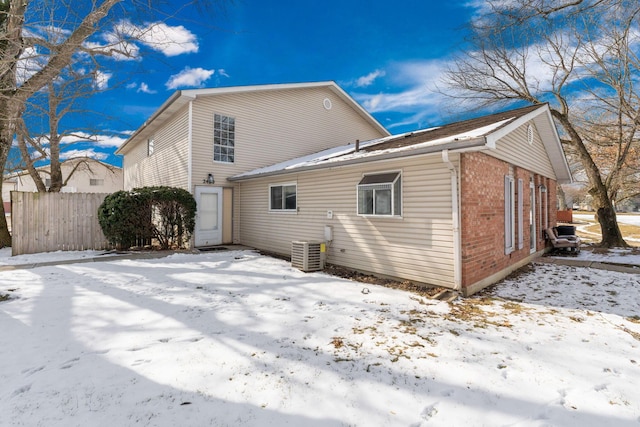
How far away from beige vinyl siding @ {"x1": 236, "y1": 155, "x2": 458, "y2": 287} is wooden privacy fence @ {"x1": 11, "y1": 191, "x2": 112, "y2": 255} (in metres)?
5.97

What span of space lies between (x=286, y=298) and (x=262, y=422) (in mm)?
3052

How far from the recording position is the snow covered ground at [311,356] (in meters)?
2.36

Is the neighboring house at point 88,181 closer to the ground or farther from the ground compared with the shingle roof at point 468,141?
farther from the ground

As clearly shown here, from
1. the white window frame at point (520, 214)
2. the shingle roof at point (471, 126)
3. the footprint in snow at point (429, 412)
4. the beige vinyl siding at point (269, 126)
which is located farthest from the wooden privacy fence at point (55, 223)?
the white window frame at point (520, 214)

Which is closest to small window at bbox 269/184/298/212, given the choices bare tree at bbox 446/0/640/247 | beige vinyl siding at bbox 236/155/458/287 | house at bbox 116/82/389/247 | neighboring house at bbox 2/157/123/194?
beige vinyl siding at bbox 236/155/458/287

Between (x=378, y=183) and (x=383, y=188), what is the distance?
0.52 ft

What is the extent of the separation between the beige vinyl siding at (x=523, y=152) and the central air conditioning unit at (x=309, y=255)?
440 centimetres

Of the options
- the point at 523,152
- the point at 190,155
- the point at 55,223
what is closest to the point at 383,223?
the point at 523,152

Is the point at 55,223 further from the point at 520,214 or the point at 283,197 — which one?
the point at 520,214

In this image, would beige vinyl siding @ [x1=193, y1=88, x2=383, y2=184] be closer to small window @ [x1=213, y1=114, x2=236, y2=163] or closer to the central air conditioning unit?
small window @ [x1=213, y1=114, x2=236, y2=163]

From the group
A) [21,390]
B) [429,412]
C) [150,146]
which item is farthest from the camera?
[150,146]

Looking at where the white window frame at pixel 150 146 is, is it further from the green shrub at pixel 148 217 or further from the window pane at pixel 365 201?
the window pane at pixel 365 201

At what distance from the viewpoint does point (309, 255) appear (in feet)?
24.5

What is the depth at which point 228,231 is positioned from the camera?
11.8 m
